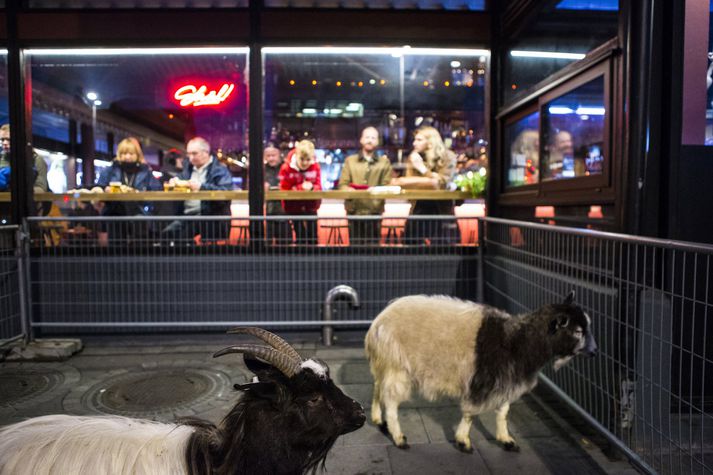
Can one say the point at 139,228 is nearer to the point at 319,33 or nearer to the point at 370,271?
the point at 370,271

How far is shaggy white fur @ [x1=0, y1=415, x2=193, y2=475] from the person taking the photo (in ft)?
6.68

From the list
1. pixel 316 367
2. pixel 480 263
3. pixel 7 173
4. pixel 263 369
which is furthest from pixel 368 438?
pixel 7 173

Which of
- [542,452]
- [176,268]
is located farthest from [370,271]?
[542,452]

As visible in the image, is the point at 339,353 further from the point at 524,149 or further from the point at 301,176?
the point at 524,149

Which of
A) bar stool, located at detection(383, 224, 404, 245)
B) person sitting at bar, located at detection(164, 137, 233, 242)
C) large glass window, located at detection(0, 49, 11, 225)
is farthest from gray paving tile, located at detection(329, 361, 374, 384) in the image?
large glass window, located at detection(0, 49, 11, 225)

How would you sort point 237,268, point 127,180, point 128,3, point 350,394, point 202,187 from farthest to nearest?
point 127,180 → point 202,187 → point 128,3 → point 237,268 → point 350,394

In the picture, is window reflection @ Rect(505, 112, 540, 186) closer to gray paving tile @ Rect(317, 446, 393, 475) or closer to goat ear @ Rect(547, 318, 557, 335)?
goat ear @ Rect(547, 318, 557, 335)

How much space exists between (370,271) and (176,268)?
2.40 metres

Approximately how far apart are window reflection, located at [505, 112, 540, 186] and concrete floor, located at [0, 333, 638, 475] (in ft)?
8.49

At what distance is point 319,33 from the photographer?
23.0 ft

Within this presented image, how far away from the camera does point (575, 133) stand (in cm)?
519

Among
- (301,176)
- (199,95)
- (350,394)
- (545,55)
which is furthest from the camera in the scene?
(199,95)

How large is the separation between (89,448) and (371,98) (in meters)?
8.76

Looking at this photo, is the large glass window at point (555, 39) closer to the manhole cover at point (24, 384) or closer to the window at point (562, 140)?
the window at point (562, 140)
